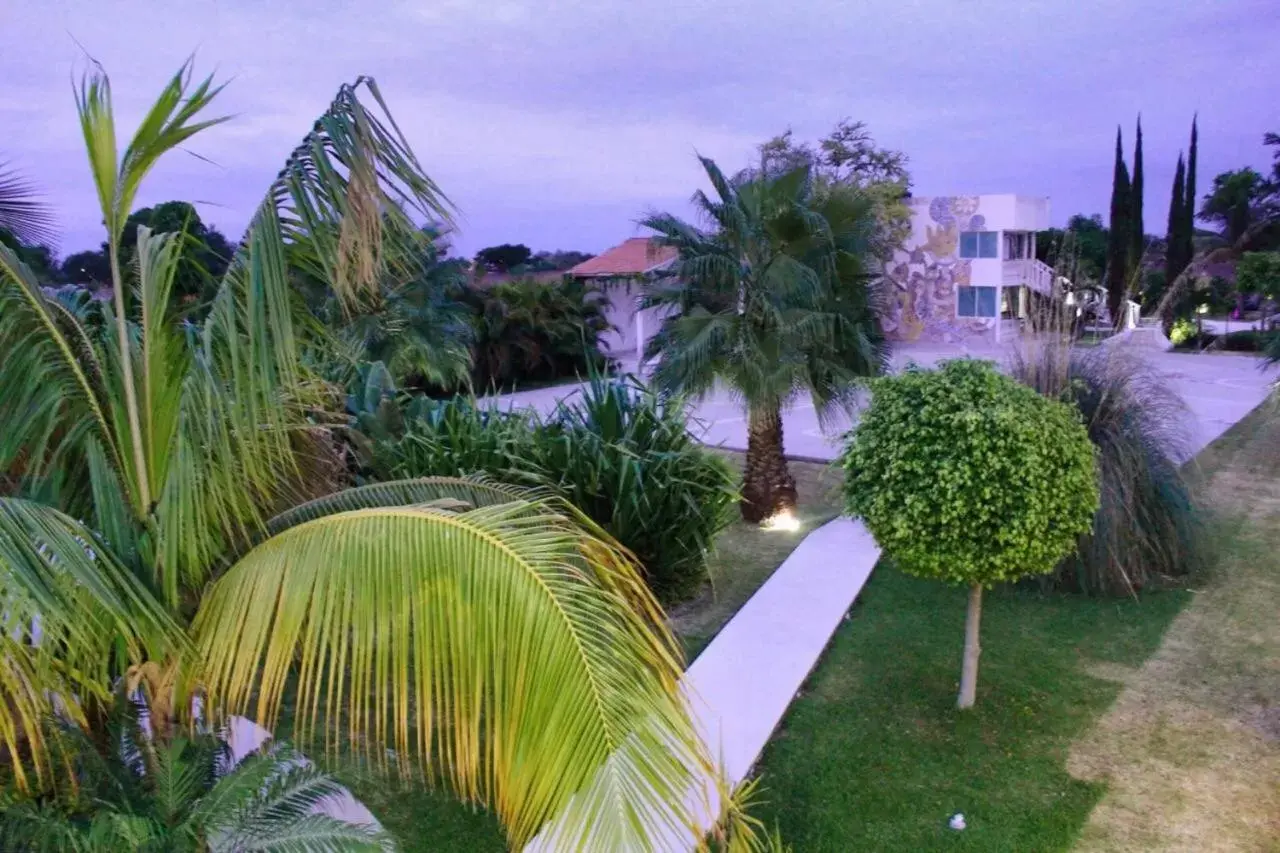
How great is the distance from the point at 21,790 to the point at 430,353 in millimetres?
15053

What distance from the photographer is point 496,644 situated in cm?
252

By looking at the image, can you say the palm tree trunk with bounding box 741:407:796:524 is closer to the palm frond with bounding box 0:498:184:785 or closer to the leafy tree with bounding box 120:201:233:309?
the leafy tree with bounding box 120:201:233:309

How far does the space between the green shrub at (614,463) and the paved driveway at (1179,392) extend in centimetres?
123

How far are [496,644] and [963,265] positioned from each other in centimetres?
2769

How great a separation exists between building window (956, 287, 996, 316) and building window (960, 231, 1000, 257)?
3.58 feet

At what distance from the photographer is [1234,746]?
4.89 m

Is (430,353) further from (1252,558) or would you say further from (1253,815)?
(1253,815)

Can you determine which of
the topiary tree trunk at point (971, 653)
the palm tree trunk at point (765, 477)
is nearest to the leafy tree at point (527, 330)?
the palm tree trunk at point (765, 477)

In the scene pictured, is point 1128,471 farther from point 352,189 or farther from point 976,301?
point 976,301

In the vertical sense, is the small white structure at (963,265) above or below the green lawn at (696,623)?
above

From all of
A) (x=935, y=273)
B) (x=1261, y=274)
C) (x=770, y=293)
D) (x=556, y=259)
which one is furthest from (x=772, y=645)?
(x=556, y=259)

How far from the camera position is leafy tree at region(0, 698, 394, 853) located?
285 centimetres

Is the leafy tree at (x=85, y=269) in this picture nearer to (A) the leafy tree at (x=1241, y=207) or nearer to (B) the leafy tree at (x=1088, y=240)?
(B) the leafy tree at (x=1088, y=240)

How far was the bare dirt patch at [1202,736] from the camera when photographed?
4.17 meters
